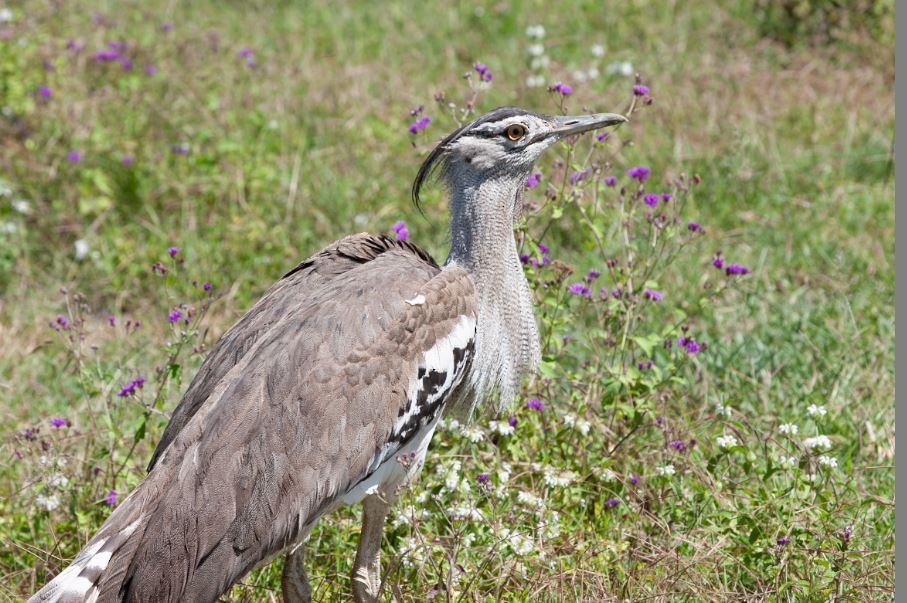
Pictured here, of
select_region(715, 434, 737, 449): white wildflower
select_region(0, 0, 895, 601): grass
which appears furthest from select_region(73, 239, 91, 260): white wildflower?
select_region(715, 434, 737, 449): white wildflower

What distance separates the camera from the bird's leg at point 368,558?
3076 millimetres

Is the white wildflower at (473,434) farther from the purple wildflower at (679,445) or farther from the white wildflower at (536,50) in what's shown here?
the white wildflower at (536,50)

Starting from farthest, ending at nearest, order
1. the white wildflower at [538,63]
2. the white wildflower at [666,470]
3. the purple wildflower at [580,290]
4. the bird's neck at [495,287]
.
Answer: the white wildflower at [538,63]
the purple wildflower at [580,290]
the white wildflower at [666,470]
the bird's neck at [495,287]

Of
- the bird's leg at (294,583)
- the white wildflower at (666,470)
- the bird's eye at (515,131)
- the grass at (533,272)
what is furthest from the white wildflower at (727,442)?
the bird's leg at (294,583)

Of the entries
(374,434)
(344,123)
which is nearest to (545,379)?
(374,434)

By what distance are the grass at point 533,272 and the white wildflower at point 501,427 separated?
5 cm

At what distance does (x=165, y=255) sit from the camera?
4.84m

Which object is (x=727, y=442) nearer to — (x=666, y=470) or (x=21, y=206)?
(x=666, y=470)

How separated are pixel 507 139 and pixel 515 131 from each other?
0.03 metres

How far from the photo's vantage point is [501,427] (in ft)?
11.1

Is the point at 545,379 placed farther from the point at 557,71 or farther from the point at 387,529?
the point at 557,71

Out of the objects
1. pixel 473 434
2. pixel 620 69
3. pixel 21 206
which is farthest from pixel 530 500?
pixel 620 69

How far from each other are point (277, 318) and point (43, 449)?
85cm

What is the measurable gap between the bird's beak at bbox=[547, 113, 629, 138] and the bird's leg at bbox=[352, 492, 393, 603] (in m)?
1.08
